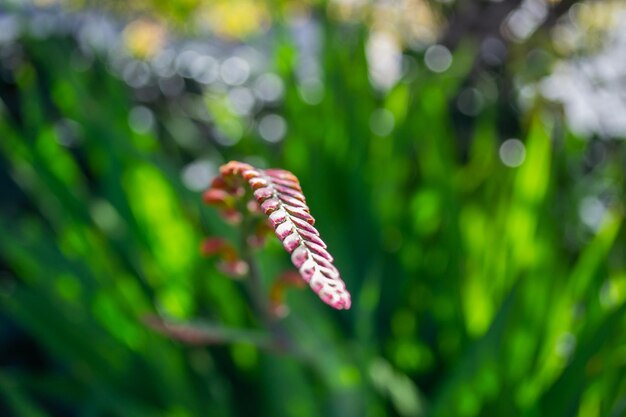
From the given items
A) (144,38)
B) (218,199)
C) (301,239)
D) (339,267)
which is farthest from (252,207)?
(144,38)

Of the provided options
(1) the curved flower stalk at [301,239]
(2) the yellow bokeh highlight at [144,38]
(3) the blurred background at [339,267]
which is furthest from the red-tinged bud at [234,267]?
(2) the yellow bokeh highlight at [144,38]

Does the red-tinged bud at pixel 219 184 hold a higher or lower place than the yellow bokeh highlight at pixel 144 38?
higher

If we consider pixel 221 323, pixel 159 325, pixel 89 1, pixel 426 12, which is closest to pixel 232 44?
pixel 89 1

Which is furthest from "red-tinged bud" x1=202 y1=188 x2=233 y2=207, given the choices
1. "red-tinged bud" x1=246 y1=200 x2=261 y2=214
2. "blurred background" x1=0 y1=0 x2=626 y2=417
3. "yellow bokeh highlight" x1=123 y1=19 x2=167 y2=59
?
"yellow bokeh highlight" x1=123 y1=19 x2=167 y2=59

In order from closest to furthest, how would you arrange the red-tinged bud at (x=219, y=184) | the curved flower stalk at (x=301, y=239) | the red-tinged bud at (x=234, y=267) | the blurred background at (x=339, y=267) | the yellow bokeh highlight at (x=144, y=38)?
1. the curved flower stalk at (x=301, y=239)
2. the red-tinged bud at (x=219, y=184)
3. the red-tinged bud at (x=234, y=267)
4. the blurred background at (x=339, y=267)
5. the yellow bokeh highlight at (x=144, y=38)

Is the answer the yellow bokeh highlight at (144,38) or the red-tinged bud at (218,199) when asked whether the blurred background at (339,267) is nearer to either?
the red-tinged bud at (218,199)

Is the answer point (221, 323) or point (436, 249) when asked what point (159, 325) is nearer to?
point (221, 323)

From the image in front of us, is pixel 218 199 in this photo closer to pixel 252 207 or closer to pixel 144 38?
pixel 252 207

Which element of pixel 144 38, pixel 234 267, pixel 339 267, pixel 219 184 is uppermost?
pixel 219 184

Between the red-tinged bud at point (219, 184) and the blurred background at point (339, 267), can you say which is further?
the blurred background at point (339, 267)

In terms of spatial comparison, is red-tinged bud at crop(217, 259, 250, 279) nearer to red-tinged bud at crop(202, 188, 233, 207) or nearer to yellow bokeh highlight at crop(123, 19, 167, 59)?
red-tinged bud at crop(202, 188, 233, 207)

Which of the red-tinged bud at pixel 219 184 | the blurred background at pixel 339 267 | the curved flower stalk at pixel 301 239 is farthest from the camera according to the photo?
the blurred background at pixel 339 267
